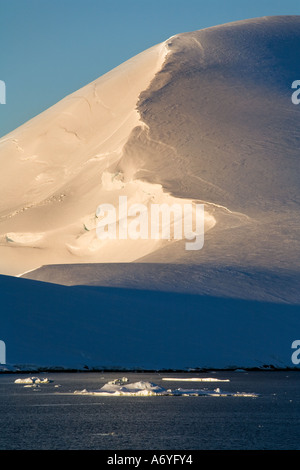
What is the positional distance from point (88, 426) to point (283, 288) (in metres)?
38.8

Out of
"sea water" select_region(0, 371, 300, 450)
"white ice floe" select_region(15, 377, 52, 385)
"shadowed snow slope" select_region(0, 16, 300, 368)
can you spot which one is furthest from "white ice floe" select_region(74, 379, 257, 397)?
"shadowed snow slope" select_region(0, 16, 300, 368)

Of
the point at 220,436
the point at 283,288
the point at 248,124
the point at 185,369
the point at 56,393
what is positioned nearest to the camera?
the point at 220,436

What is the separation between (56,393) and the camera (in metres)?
44.2

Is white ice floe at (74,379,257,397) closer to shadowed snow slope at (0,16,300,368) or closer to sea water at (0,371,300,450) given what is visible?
sea water at (0,371,300,450)

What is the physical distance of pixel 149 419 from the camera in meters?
35.4

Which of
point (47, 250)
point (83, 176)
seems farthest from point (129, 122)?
point (47, 250)

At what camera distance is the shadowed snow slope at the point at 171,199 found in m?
62.2

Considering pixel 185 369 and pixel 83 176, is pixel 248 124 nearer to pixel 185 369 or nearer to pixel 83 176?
pixel 83 176

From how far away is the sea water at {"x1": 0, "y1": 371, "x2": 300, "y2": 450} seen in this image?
30172mm

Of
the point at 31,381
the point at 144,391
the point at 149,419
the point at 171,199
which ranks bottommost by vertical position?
the point at 149,419

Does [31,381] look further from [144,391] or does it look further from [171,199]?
[171,199]

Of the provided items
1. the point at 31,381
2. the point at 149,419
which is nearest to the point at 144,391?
the point at 149,419

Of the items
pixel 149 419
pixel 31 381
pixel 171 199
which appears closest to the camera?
pixel 149 419

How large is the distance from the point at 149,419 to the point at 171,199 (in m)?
50.0
